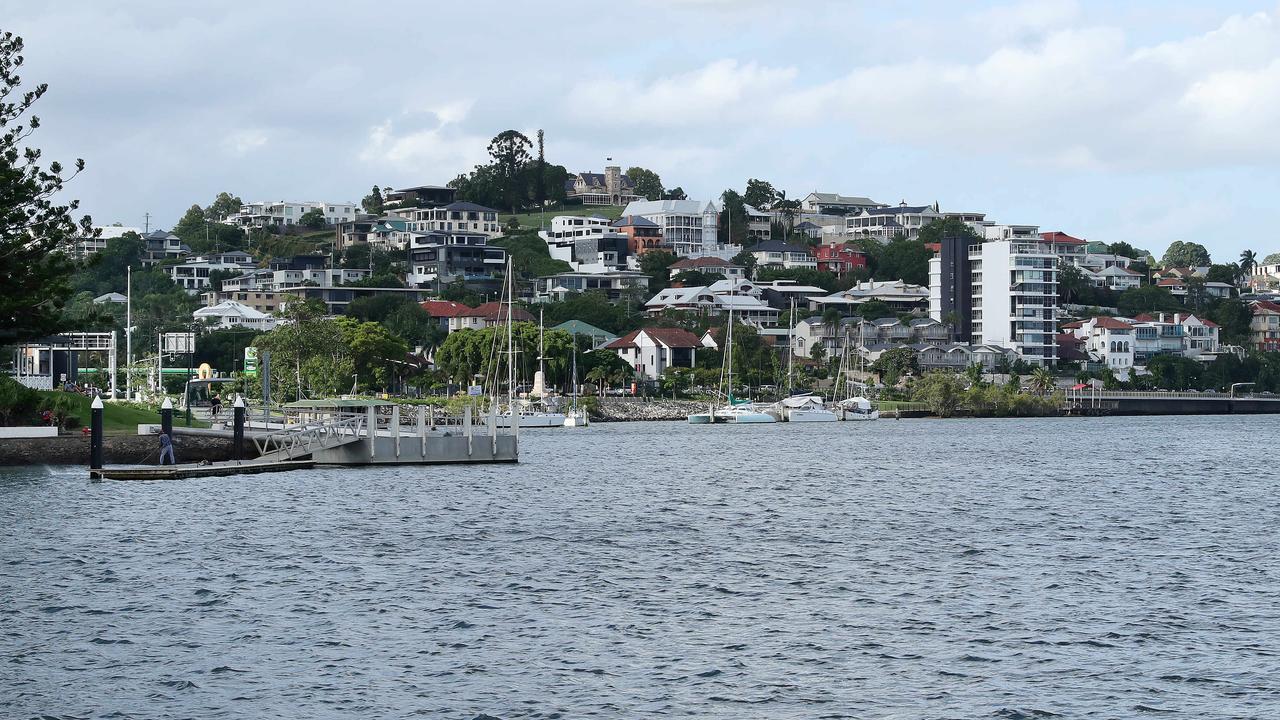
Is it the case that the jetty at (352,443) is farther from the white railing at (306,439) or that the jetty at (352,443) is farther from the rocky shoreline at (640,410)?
the rocky shoreline at (640,410)

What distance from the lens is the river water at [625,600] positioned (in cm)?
2245

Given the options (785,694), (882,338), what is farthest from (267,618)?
(882,338)

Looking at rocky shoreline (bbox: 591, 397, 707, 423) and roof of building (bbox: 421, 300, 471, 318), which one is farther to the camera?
roof of building (bbox: 421, 300, 471, 318)

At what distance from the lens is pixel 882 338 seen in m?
188

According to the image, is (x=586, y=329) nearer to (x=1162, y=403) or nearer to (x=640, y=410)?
(x=640, y=410)

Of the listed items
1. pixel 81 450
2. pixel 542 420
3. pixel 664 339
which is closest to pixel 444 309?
pixel 664 339

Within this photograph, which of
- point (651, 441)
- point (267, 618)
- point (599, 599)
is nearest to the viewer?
point (267, 618)

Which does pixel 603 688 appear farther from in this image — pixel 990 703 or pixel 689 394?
pixel 689 394

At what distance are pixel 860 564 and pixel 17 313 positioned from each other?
36439mm

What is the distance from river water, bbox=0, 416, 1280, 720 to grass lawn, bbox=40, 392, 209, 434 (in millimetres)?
8303

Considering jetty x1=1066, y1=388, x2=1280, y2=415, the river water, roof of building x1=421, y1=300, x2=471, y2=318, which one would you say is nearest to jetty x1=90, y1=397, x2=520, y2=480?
the river water

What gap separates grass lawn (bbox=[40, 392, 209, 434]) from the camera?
66500mm

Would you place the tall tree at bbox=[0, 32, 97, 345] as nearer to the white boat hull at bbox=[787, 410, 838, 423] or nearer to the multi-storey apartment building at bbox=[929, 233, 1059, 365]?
the white boat hull at bbox=[787, 410, 838, 423]

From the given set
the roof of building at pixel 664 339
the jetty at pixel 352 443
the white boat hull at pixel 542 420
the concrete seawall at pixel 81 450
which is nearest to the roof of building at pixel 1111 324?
the roof of building at pixel 664 339
